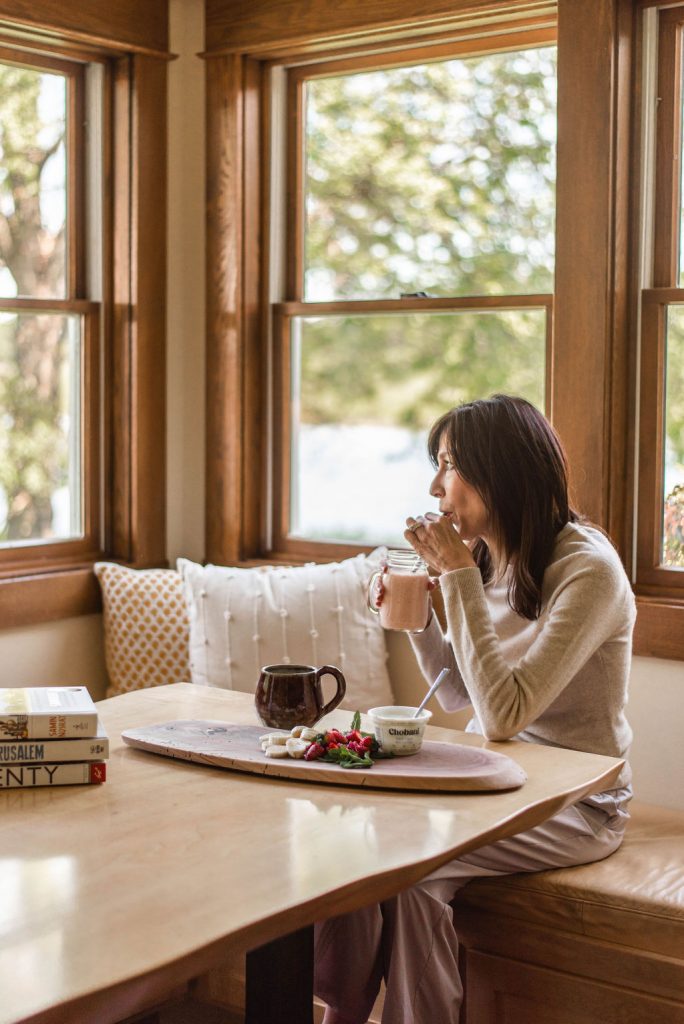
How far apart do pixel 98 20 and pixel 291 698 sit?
210 centimetres

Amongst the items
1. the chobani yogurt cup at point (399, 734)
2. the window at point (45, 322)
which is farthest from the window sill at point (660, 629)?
the window at point (45, 322)

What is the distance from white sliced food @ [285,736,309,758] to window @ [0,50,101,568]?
5.15 ft

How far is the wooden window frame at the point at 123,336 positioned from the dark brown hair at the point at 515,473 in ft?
4.45

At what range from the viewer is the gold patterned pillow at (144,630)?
10.5 feet

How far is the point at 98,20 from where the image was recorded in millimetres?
3219

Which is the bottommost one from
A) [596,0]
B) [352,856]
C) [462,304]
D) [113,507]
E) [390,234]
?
[352,856]

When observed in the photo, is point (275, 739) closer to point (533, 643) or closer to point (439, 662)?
point (533, 643)

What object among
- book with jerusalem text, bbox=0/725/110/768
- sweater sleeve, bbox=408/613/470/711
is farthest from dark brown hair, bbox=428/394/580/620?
book with jerusalem text, bbox=0/725/110/768

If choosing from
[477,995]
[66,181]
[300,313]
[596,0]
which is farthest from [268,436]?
[477,995]

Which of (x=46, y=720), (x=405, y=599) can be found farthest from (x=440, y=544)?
(x=46, y=720)

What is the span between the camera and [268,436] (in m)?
3.54

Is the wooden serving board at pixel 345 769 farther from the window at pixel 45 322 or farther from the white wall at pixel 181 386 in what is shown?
the window at pixel 45 322

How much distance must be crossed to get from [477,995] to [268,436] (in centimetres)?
178

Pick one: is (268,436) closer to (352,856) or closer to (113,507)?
(113,507)
